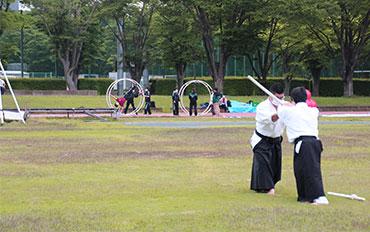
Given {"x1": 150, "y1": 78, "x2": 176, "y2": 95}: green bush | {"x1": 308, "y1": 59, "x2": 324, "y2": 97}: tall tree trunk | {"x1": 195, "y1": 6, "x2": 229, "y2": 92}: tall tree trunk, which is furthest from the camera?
{"x1": 150, "y1": 78, "x2": 176, "y2": 95}: green bush

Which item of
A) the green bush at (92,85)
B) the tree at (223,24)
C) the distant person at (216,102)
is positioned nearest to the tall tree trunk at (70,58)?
the green bush at (92,85)

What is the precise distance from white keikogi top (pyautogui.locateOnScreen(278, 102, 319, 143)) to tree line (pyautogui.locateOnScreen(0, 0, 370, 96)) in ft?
96.1

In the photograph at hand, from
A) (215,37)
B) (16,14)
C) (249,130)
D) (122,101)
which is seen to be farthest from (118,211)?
(215,37)

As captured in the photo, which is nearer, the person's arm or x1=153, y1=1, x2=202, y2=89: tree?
the person's arm

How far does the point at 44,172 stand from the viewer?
12289 millimetres

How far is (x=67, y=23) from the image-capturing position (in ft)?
170

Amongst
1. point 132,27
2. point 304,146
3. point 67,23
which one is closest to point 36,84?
point 67,23

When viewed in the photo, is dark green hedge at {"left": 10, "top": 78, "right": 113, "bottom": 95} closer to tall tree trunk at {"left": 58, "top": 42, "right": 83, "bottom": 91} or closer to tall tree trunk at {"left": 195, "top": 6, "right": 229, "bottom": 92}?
tall tree trunk at {"left": 58, "top": 42, "right": 83, "bottom": 91}

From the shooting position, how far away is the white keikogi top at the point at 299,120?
30.5 ft

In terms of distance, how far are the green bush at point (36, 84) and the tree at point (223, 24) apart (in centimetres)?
2215

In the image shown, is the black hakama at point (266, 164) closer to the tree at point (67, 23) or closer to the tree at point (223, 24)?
the tree at point (223, 24)

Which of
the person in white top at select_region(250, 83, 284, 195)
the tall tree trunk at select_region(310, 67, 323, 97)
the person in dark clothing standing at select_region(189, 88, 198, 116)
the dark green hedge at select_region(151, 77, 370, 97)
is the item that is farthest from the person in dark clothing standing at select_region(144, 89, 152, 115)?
the person in white top at select_region(250, 83, 284, 195)

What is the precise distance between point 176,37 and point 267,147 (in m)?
39.7

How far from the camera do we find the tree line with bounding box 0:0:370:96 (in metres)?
40.8
